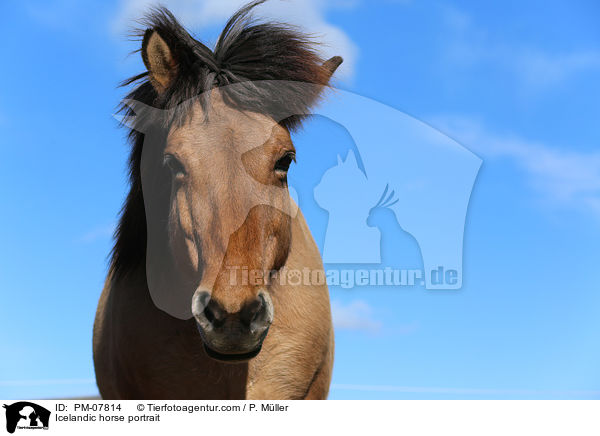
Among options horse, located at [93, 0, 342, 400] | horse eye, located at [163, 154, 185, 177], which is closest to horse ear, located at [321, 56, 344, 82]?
horse, located at [93, 0, 342, 400]

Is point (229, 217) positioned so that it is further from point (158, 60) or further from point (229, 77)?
point (158, 60)

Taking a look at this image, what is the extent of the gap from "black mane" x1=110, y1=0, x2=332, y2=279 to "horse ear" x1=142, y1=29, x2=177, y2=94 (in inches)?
1.4

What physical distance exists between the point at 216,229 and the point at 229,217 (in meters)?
0.11

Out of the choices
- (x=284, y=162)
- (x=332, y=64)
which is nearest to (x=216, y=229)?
(x=284, y=162)

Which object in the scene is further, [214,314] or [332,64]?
[332,64]

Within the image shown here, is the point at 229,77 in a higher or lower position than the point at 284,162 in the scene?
higher

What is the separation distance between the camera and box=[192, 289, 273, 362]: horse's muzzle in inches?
139

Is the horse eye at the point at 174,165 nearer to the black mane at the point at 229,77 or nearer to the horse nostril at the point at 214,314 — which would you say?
the black mane at the point at 229,77

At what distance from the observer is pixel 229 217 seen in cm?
374

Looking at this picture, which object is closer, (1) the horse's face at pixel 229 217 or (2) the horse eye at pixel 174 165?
(1) the horse's face at pixel 229 217

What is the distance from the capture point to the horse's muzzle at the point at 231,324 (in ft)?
11.6
